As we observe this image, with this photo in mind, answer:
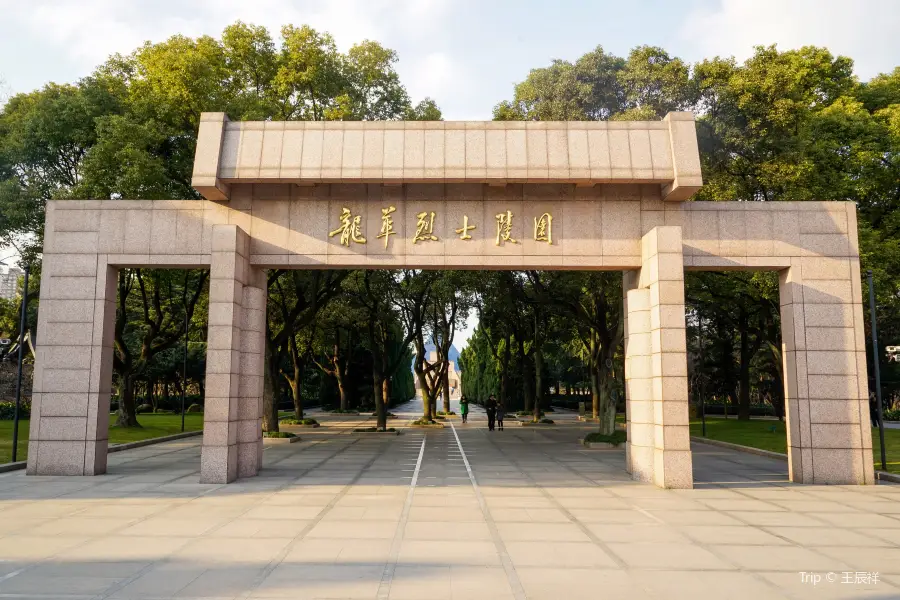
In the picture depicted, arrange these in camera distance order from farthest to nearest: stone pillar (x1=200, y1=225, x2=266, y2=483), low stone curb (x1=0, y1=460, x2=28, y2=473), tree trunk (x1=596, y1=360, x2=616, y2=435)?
tree trunk (x1=596, y1=360, x2=616, y2=435)
low stone curb (x1=0, y1=460, x2=28, y2=473)
stone pillar (x1=200, y1=225, x2=266, y2=483)

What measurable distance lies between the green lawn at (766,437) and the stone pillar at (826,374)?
7.61ft

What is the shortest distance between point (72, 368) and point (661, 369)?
11508 mm

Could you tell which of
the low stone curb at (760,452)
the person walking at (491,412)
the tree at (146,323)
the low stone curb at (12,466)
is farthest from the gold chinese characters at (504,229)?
the person walking at (491,412)

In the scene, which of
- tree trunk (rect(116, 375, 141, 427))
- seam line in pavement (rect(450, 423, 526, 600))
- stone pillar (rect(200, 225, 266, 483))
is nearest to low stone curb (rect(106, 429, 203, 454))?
tree trunk (rect(116, 375, 141, 427))

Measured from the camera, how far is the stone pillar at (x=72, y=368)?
1289 centimetres

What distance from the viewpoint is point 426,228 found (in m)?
13.1

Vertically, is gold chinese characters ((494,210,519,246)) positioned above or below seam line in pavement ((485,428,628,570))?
above

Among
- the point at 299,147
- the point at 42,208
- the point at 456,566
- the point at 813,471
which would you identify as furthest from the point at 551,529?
the point at 42,208

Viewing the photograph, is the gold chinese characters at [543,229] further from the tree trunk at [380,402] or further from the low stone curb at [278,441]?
the tree trunk at [380,402]

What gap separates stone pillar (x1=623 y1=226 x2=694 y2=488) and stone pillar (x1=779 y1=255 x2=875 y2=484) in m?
2.35

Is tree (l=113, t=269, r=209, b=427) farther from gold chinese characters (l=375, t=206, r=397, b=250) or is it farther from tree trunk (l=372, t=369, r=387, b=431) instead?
gold chinese characters (l=375, t=206, r=397, b=250)

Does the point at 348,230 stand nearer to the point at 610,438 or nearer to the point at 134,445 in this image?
the point at 134,445

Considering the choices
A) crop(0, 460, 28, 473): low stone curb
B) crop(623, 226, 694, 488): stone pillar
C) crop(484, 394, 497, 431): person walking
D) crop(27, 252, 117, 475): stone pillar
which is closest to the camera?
crop(623, 226, 694, 488): stone pillar

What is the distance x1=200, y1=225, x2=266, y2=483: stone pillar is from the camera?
40.0ft
